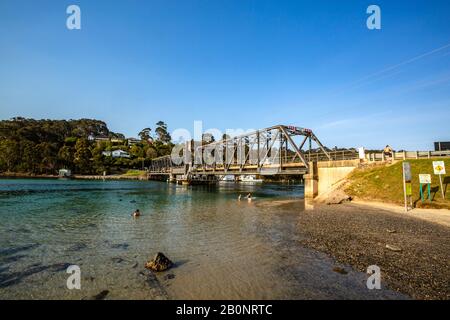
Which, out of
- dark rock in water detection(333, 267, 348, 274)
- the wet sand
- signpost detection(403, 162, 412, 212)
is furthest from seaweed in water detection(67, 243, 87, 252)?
signpost detection(403, 162, 412, 212)

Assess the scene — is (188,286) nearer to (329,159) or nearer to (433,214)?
(433,214)

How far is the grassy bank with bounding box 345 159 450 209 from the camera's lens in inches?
1005

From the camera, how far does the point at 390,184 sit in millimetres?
30156

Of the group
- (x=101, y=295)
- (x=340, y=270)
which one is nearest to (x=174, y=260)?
(x=101, y=295)

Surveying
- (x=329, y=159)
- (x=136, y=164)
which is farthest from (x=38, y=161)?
(x=329, y=159)

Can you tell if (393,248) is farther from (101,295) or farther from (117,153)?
(117,153)

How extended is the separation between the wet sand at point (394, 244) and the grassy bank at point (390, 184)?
3.98m

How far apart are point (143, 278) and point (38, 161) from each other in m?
178

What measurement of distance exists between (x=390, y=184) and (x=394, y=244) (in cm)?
1985

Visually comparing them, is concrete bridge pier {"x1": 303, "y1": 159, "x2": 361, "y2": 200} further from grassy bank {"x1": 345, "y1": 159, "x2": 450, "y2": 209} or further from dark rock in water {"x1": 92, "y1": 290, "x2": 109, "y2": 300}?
dark rock in water {"x1": 92, "y1": 290, "x2": 109, "y2": 300}

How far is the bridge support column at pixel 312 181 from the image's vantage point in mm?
39625

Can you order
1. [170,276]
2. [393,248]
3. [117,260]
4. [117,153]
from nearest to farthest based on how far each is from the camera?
[170,276]
[117,260]
[393,248]
[117,153]

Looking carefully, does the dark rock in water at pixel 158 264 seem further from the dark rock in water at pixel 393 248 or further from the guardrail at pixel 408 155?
the guardrail at pixel 408 155

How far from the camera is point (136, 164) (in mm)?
176500
